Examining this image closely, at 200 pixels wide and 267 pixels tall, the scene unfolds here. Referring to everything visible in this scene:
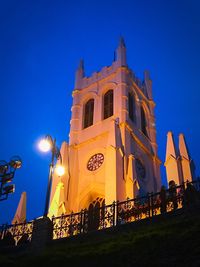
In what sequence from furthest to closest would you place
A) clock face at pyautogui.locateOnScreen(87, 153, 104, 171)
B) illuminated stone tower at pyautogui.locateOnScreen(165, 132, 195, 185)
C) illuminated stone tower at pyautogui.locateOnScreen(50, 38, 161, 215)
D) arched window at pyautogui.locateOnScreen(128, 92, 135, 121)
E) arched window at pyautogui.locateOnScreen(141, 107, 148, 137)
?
arched window at pyautogui.locateOnScreen(141, 107, 148, 137) < arched window at pyautogui.locateOnScreen(128, 92, 135, 121) < clock face at pyautogui.locateOnScreen(87, 153, 104, 171) < illuminated stone tower at pyautogui.locateOnScreen(165, 132, 195, 185) < illuminated stone tower at pyautogui.locateOnScreen(50, 38, 161, 215)

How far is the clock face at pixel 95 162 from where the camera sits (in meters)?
33.6

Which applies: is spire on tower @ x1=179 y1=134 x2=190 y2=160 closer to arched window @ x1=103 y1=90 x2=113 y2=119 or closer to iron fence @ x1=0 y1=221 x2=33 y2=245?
arched window @ x1=103 y1=90 x2=113 y2=119

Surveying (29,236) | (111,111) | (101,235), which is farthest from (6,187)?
(111,111)

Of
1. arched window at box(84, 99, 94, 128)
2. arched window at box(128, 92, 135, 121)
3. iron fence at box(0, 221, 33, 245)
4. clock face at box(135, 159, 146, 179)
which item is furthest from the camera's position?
arched window at box(84, 99, 94, 128)

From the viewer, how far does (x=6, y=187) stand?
68.9 ft

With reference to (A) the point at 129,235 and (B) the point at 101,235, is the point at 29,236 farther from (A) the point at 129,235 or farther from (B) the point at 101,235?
(A) the point at 129,235

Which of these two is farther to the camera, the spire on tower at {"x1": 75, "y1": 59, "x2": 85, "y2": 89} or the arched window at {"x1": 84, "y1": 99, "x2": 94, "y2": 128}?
the spire on tower at {"x1": 75, "y1": 59, "x2": 85, "y2": 89}

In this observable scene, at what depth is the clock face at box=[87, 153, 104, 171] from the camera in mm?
33594

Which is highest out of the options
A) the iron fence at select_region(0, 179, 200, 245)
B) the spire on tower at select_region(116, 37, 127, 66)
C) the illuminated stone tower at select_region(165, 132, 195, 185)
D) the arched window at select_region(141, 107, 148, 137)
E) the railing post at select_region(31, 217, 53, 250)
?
the spire on tower at select_region(116, 37, 127, 66)

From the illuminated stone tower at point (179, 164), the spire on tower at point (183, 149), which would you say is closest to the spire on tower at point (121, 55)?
the spire on tower at point (183, 149)

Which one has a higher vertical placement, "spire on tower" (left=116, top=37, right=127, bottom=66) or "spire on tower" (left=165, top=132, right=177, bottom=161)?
"spire on tower" (left=116, top=37, right=127, bottom=66)

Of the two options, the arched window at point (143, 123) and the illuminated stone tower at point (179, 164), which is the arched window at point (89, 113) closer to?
the arched window at point (143, 123)

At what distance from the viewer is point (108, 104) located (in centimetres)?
3884

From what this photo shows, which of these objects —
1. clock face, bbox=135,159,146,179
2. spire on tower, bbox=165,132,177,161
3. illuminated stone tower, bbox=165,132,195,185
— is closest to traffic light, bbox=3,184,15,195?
illuminated stone tower, bbox=165,132,195,185
